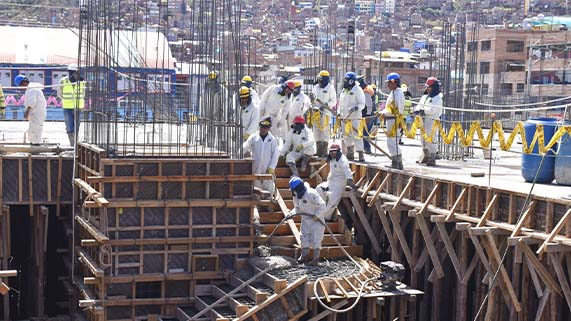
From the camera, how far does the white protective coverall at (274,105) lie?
23391 mm

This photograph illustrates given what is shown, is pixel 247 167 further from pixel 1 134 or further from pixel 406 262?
pixel 1 134

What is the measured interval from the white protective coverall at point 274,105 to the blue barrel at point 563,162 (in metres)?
6.87

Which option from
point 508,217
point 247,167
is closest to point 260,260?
point 247,167

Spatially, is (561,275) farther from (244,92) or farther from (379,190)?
(244,92)

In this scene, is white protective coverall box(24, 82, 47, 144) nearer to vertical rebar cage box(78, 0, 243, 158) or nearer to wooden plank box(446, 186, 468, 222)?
vertical rebar cage box(78, 0, 243, 158)

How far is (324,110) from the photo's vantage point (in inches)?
966

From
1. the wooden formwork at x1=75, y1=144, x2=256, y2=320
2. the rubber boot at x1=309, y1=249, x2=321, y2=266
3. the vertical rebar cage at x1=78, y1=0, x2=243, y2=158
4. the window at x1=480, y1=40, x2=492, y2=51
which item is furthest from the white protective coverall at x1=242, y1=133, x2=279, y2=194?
the window at x1=480, y1=40, x2=492, y2=51

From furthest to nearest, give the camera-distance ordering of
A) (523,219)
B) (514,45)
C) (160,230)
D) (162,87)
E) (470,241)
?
(514,45) < (162,87) < (160,230) < (470,241) < (523,219)

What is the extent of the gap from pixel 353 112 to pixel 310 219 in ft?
16.7

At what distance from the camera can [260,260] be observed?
19.0 meters

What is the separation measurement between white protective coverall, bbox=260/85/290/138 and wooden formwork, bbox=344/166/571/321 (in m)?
2.43

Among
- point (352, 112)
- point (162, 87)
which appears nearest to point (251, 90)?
point (352, 112)

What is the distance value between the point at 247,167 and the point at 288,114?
4.71 m

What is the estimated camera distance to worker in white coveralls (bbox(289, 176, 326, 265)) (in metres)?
19.1
